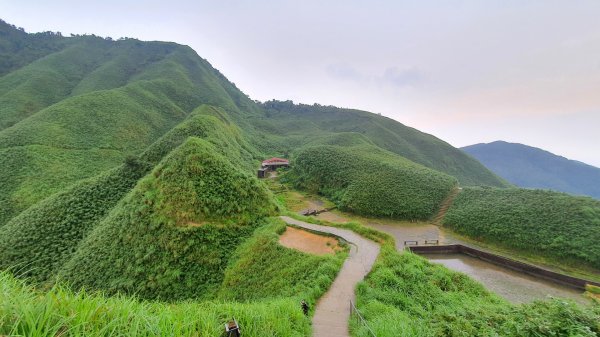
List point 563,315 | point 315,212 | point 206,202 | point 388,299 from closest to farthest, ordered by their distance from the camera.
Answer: point 563,315, point 388,299, point 206,202, point 315,212

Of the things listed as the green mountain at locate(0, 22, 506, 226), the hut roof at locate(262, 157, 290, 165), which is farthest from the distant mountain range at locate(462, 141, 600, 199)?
the hut roof at locate(262, 157, 290, 165)

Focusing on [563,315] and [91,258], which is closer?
[563,315]

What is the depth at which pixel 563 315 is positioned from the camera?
410 cm

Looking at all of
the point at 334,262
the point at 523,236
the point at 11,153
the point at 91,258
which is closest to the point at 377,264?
the point at 334,262

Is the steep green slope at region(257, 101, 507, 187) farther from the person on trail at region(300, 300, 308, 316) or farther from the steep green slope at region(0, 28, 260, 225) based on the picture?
the person on trail at region(300, 300, 308, 316)

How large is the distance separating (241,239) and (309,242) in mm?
4592

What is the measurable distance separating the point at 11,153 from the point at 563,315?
157 ft

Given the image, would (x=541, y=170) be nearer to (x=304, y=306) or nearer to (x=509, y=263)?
(x=509, y=263)

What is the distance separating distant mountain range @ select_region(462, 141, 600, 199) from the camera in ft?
423

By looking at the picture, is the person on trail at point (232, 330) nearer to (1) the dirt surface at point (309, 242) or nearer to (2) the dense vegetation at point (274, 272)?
(2) the dense vegetation at point (274, 272)

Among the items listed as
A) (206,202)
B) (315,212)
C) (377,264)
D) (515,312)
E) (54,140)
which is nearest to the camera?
(515,312)

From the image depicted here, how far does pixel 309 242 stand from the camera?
16.2m

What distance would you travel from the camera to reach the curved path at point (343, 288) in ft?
27.2

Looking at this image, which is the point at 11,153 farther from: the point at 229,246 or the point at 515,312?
the point at 515,312
